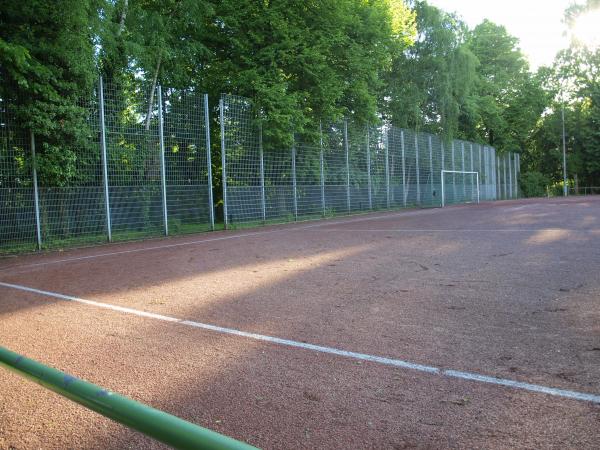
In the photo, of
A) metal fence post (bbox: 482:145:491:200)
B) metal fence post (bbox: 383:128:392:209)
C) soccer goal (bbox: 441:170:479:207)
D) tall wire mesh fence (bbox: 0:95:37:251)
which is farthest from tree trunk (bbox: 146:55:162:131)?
Result: metal fence post (bbox: 482:145:491:200)

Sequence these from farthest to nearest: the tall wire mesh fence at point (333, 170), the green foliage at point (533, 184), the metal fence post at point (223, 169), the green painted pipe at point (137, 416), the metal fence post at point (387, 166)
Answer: the green foliage at point (533, 184), the metal fence post at point (387, 166), the tall wire mesh fence at point (333, 170), the metal fence post at point (223, 169), the green painted pipe at point (137, 416)

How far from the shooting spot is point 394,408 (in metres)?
2.92

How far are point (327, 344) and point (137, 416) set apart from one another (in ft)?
9.53

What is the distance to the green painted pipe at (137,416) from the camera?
1.19 metres

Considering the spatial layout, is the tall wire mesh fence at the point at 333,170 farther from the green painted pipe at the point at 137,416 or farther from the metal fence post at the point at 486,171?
the green painted pipe at the point at 137,416

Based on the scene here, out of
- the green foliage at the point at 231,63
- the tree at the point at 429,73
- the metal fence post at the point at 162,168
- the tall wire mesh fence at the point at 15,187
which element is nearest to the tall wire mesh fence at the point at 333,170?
the green foliage at the point at 231,63

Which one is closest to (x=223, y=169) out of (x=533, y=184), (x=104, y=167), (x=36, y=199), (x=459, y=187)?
(x=104, y=167)

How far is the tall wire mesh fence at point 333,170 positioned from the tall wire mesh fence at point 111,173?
1.42 metres

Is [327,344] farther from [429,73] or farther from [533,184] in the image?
[533,184]

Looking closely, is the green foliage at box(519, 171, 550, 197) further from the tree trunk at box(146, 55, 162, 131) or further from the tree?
the tree trunk at box(146, 55, 162, 131)

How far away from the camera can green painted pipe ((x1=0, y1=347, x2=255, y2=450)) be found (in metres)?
1.19

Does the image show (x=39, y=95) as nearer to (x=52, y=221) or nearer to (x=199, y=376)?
(x=52, y=221)

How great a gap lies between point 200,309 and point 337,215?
59.7ft

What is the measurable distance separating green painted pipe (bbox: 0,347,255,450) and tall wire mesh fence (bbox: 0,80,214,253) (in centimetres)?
1144
